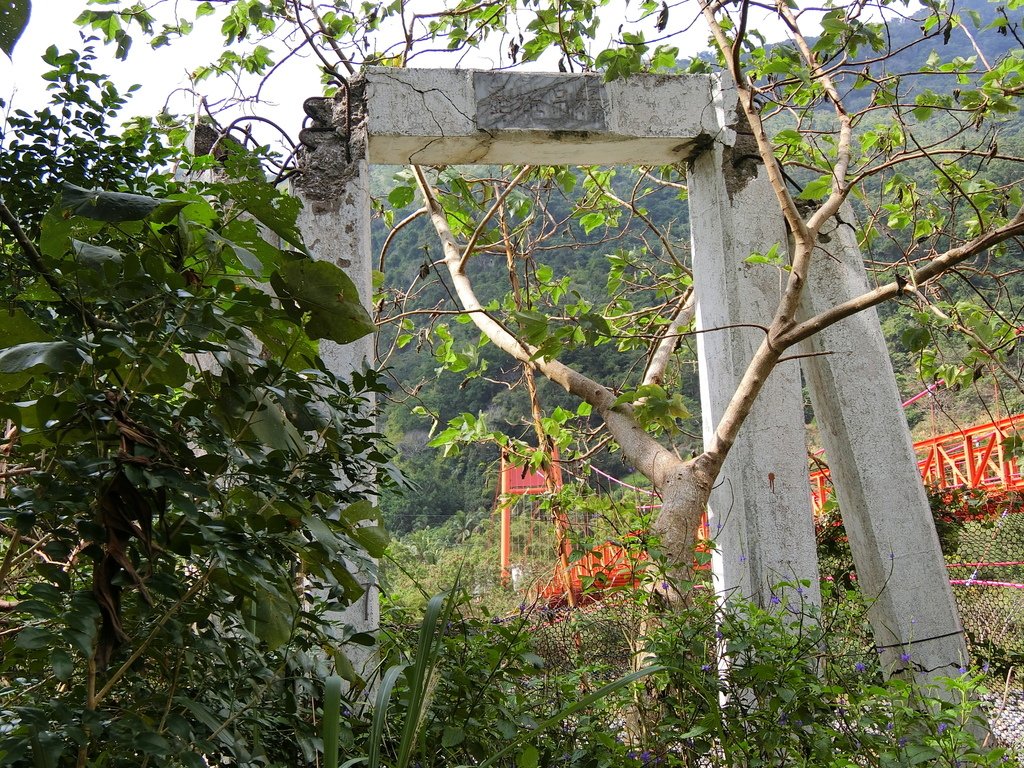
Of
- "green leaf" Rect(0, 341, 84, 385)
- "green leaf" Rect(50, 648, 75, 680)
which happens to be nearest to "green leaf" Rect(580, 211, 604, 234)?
"green leaf" Rect(0, 341, 84, 385)

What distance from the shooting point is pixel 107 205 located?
1.05m

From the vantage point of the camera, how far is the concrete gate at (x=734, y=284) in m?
2.46

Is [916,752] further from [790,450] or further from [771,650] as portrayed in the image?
[790,450]

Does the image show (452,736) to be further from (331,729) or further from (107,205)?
(107,205)

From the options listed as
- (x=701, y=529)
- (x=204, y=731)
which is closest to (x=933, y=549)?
(x=701, y=529)

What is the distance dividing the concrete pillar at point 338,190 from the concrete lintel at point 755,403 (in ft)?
3.18

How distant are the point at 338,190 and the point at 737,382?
1.26 m

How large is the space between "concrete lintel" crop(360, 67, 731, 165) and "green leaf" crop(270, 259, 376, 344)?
52.9 inches

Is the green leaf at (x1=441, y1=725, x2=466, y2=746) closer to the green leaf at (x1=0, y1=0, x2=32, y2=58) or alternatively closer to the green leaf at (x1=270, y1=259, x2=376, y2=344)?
the green leaf at (x1=270, y1=259, x2=376, y2=344)

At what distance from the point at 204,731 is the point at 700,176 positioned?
2210 mm

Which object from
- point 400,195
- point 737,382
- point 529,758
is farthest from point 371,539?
point 400,195

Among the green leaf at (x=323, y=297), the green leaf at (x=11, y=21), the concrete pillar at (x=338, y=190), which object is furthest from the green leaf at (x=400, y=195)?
the green leaf at (x=11, y=21)

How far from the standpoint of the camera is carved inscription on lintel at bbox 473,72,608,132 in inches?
102

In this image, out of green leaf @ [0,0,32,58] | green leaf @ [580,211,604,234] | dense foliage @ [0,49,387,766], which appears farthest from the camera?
green leaf @ [580,211,604,234]
